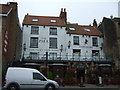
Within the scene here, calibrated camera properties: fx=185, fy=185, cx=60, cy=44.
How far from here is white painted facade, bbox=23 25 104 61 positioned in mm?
29469

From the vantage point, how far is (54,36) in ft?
101

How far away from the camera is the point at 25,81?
1492cm

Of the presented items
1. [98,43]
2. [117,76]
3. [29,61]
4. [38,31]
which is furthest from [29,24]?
[117,76]

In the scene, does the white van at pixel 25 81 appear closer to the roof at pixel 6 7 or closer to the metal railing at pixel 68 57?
the roof at pixel 6 7

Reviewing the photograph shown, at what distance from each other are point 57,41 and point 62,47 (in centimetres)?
131

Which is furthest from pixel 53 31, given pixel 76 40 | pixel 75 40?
pixel 76 40

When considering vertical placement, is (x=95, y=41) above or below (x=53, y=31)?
below

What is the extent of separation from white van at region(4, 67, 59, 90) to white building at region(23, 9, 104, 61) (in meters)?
13.0

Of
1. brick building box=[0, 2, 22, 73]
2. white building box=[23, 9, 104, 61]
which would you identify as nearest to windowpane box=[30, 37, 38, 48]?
white building box=[23, 9, 104, 61]

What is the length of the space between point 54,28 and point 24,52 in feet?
21.2

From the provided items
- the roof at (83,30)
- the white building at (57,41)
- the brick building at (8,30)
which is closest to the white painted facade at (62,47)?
the white building at (57,41)

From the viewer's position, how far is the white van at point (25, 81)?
578 inches

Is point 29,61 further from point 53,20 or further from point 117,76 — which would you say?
point 117,76

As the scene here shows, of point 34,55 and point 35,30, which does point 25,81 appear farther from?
point 35,30
